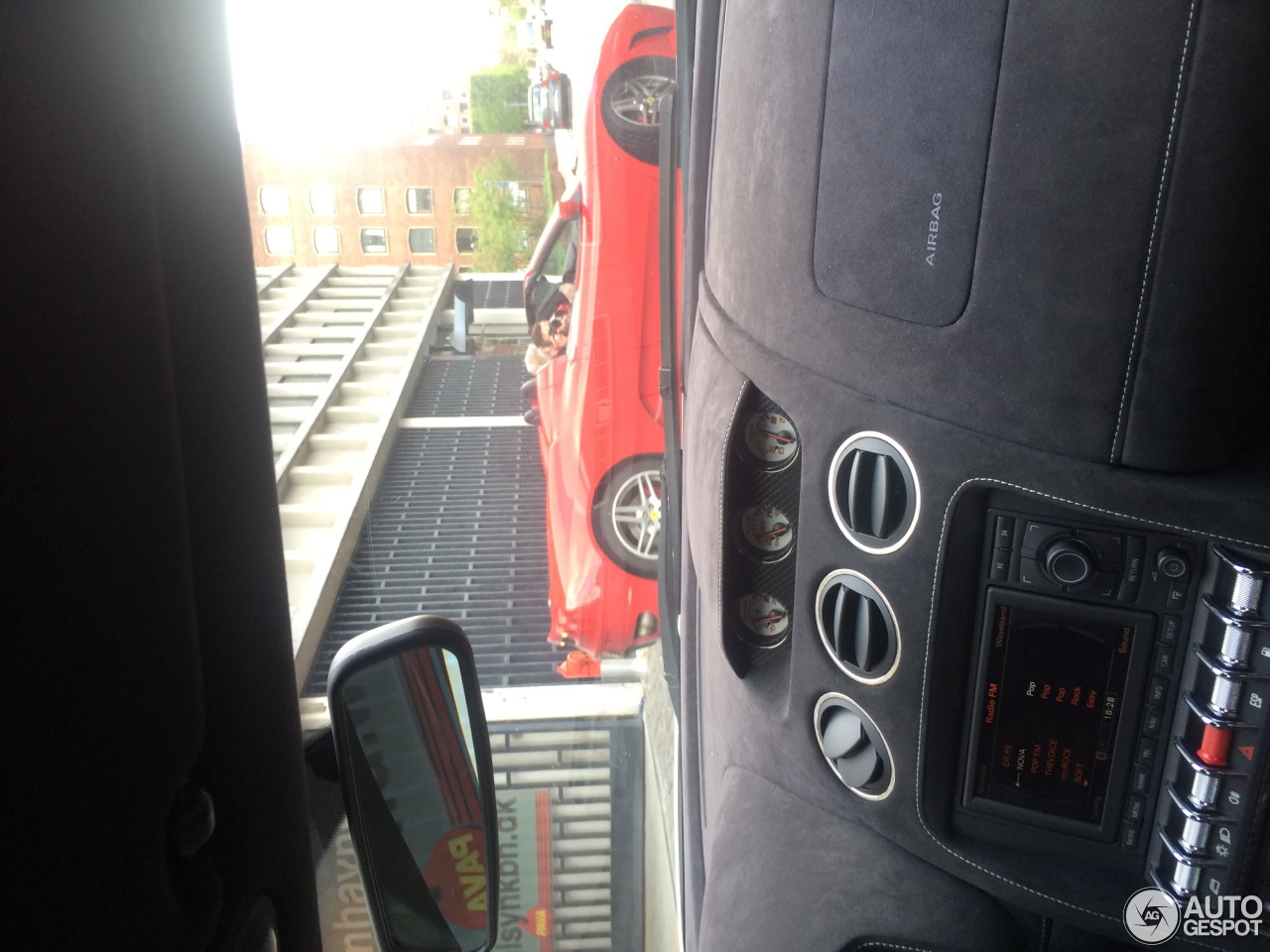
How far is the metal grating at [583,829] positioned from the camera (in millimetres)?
2020

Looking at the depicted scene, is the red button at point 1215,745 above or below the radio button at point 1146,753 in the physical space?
above

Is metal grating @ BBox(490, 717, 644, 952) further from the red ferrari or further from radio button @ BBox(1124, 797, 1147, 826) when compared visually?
radio button @ BBox(1124, 797, 1147, 826)

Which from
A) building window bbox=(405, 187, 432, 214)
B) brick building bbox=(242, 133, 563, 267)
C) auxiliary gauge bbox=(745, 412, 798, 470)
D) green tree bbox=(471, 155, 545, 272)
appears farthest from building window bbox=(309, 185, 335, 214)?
auxiliary gauge bbox=(745, 412, 798, 470)

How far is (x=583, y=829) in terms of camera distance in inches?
85.8

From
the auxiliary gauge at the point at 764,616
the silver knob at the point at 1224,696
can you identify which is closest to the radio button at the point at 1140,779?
the silver knob at the point at 1224,696

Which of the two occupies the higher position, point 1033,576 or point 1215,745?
point 1033,576

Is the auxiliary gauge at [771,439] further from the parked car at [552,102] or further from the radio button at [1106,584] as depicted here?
the parked car at [552,102]

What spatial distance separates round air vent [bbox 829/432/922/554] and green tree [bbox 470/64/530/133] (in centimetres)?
110

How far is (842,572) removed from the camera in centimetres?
98

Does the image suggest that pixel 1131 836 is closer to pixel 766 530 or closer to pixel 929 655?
pixel 929 655

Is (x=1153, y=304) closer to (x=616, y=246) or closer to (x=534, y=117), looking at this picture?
(x=534, y=117)

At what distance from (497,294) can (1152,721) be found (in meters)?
1.45

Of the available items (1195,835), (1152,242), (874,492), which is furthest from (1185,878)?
(1152,242)

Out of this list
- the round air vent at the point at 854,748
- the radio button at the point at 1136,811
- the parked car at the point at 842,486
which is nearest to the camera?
the parked car at the point at 842,486
